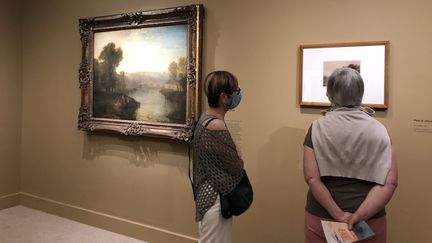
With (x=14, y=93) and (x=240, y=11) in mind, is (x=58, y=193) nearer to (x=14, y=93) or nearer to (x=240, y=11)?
(x=14, y=93)

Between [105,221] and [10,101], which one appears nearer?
[105,221]

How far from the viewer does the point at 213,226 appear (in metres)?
1.71

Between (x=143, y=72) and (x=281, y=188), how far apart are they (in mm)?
1553

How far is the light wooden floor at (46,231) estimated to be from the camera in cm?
302

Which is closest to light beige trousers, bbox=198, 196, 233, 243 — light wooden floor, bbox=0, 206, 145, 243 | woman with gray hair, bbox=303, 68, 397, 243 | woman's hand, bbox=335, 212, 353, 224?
woman with gray hair, bbox=303, 68, 397, 243

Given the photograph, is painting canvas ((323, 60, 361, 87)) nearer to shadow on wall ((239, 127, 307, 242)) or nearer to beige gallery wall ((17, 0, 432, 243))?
beige gallery wall ((17, 0, 432, 243))

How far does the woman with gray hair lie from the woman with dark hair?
39 cm

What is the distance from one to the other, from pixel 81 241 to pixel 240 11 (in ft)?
7.95

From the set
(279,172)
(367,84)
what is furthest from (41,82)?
(367,84)

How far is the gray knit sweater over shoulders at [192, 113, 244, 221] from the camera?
167 cm

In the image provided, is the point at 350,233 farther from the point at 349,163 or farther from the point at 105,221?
the point at 105,221

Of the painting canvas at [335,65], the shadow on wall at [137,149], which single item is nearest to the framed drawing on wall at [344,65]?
the painting canvas at [335,65]

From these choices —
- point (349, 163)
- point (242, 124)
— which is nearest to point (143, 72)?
point (242, 124)

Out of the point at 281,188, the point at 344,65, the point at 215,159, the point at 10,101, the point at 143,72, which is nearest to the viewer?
the point at 215,159
